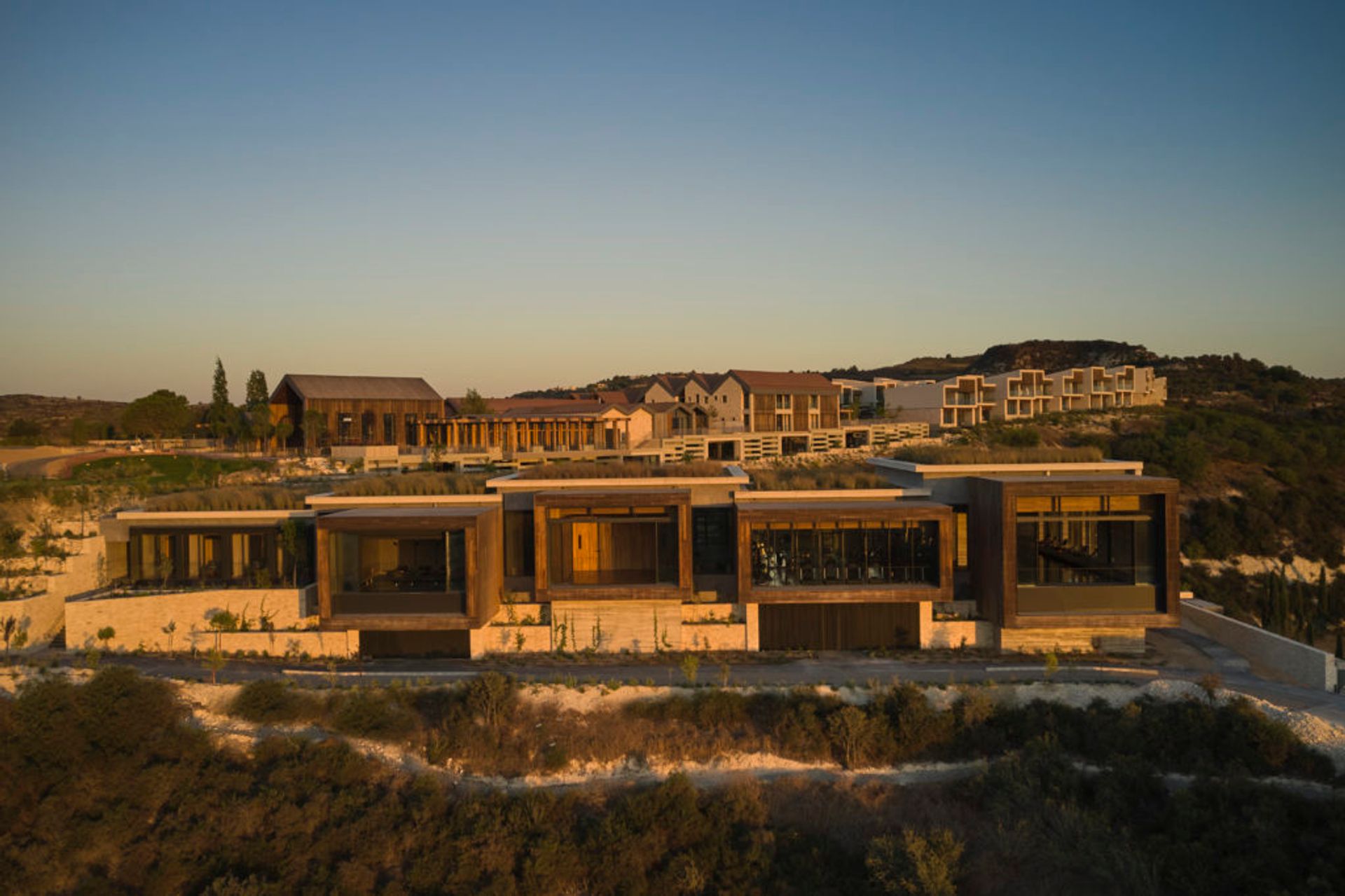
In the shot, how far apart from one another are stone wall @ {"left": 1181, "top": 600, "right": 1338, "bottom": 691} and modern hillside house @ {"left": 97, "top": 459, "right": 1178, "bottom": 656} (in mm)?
2544

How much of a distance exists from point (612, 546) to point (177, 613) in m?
10.3

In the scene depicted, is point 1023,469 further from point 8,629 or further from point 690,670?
point 8,629

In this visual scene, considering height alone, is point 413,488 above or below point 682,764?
above

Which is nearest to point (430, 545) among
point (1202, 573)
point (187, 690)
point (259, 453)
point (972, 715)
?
point (187, 690)

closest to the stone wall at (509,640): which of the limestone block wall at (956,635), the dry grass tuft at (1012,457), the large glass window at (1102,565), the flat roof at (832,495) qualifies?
the flat roof at (832,495)

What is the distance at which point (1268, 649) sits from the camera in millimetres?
18109

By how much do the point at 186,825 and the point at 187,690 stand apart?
3.70 m

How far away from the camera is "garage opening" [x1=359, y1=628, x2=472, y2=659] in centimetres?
1920

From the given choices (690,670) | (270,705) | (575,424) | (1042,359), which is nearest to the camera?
(270,705)

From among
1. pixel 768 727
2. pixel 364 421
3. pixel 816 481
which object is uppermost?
pixel 364 421

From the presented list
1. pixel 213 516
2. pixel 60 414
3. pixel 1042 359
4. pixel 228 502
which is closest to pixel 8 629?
pixel 213 516

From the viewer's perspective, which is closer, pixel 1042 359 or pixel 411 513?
pixel 411 513

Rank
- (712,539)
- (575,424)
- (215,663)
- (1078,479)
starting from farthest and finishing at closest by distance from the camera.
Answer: (575,424) < (712,539) < (1078,479) < (215,663)

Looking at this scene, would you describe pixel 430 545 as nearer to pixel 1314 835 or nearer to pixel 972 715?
pixel 972 715
